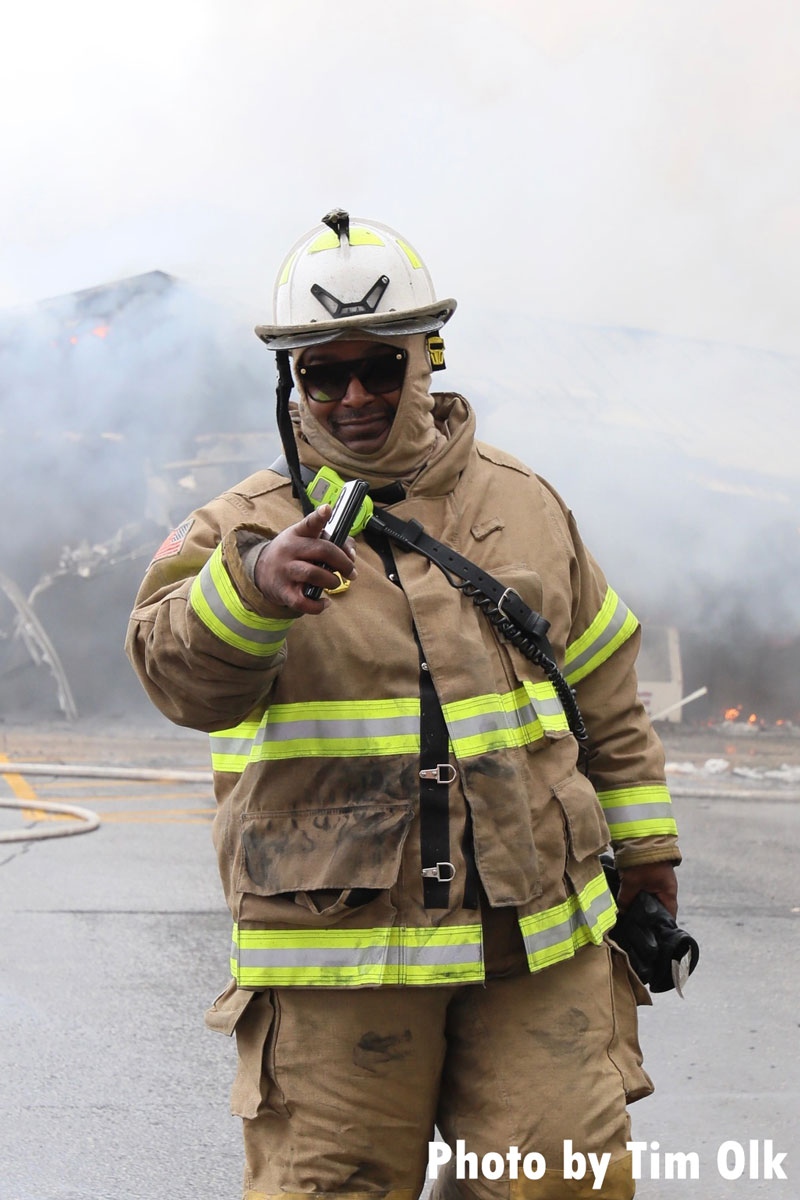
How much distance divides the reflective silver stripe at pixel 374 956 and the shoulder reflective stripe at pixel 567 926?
0.09 m

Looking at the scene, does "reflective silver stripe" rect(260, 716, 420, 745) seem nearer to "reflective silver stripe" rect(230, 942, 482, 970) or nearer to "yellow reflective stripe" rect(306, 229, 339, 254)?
"reflective silver stripe" rect(230, 942, 482, 970)

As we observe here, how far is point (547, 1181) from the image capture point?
6.45 feet

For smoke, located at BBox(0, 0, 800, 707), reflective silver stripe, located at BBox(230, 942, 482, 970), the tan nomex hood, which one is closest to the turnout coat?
reflective silver stripe, located at BBox(230, 942, 482, 970)

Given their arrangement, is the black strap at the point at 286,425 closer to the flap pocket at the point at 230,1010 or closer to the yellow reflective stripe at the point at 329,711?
the yellow reflective stripe at the point at 329,711

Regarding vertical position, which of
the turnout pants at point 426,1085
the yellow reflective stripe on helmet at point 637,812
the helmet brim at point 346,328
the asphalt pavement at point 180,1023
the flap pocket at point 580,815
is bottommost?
the asphalt pavement at point 180,1023

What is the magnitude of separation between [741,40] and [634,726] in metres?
8.43

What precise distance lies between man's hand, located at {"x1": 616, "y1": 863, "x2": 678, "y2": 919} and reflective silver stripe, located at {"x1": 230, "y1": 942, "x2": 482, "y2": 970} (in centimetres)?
51

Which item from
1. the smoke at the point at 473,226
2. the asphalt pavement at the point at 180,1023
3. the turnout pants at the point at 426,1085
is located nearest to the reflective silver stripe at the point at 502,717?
the turnout pants at the point at 426,1085

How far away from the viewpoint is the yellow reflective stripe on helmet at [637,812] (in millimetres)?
2359

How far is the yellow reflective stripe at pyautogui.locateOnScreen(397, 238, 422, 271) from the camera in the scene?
2.26 meters

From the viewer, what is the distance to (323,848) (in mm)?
1953

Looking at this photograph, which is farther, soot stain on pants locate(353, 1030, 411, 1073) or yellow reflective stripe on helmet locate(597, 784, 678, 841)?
yellow reflective stripe on helmet locate(597, 784, 678, 841)

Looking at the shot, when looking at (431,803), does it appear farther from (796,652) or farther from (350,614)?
(796,652)

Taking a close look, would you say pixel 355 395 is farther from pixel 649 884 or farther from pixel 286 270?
pixel 649 884
